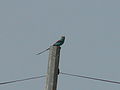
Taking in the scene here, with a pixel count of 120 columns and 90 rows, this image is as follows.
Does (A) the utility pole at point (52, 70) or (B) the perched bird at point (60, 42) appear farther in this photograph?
(B) the perched bird at point (60, 42)

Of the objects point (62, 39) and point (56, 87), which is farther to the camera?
point (62, 39)

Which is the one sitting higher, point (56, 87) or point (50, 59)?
point (50, 59)

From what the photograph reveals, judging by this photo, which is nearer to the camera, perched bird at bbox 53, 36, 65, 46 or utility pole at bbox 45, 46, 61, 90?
utility pole at bbox 45, 46, 61, 90

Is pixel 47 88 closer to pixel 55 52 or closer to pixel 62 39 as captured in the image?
pixel 55 52

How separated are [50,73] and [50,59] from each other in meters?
0.37

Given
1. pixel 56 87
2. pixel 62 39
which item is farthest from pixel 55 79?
pixel 62 39

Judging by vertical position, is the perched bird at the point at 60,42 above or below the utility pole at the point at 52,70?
above

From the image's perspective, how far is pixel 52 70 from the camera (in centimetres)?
1163

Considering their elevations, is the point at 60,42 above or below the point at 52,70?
above

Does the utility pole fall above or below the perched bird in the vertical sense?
below

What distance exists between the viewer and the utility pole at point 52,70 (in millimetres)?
11609

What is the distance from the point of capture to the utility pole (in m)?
11.6

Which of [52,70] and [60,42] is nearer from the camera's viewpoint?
[52,70]

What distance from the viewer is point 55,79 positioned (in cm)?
1170
